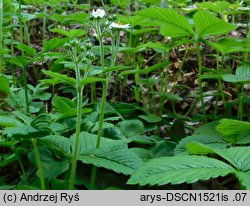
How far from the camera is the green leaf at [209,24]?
1.48 meters

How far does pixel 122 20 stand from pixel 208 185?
2.99 ft

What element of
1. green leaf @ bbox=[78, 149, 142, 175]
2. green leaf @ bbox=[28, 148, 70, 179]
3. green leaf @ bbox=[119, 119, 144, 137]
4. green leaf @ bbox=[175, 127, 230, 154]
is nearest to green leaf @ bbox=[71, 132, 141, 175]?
green leaf @ bbox=[78, 149, 142, 175]

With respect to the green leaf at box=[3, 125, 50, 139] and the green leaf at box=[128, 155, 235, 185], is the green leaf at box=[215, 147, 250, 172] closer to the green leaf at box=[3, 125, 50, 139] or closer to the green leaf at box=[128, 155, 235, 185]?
the green leaf at box=[128, 155, 235, 185]

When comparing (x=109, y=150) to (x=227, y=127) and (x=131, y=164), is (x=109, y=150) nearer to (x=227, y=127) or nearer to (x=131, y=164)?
(x=131, y=164)

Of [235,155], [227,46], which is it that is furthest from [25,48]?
[235,155]

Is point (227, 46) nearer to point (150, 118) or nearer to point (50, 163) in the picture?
point (150, 118)

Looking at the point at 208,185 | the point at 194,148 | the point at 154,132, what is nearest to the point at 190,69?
the point at 154,132

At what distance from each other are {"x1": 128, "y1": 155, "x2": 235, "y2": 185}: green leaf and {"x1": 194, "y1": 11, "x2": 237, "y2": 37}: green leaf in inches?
28.0

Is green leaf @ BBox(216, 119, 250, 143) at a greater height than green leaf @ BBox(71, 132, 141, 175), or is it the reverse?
green leaf @ BBox(216, 119, 250, 143)

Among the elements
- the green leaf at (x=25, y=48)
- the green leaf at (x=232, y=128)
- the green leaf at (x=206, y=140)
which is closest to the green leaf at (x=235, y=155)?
the green leaf at (x=232, y=128)

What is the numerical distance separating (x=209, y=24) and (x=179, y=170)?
78 centimetres

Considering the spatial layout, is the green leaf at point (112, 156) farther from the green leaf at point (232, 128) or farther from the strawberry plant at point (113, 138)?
the green leaf at point (232, 128)

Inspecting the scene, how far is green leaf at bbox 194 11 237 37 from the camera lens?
4.87 ft

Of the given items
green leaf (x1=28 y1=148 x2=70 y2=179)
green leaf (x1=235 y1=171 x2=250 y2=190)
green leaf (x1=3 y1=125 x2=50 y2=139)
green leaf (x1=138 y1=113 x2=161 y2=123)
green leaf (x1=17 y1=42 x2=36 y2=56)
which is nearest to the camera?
green leaf (x1=235 y1=171 x2=250 y2=190)
